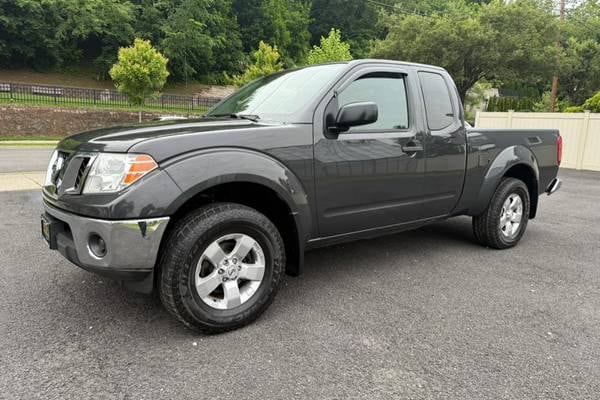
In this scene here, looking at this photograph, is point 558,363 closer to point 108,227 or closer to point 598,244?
point 108,227

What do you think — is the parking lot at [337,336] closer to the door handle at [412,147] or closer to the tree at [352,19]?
the door handle at [412,147]

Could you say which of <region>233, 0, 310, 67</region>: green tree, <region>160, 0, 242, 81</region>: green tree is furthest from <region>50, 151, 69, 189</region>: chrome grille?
<region>233, 0, 310, 67</region>: green tree

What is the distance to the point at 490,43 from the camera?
2828 cm

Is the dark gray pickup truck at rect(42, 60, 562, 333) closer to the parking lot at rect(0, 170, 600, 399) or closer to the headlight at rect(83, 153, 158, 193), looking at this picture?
the headlight at rect(83, 153, 158, 193)

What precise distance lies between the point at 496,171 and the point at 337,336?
9.05ft

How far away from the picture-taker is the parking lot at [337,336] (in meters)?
2.38

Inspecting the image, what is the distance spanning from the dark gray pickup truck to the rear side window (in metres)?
0.02

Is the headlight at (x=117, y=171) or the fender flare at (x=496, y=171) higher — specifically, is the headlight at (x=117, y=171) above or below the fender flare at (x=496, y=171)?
above

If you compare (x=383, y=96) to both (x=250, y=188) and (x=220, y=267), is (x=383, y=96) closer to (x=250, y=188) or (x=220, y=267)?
(x=250, y=188)

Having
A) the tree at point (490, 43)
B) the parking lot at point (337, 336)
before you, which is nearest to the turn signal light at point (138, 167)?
the parking lot at point (337, 336)

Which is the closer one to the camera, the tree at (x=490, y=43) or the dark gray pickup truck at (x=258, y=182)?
the dark gray pickup truck at (x=258, y=182)

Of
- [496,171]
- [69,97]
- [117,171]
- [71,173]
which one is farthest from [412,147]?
[69,97]

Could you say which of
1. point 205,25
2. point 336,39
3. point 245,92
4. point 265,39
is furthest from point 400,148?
point 265,39

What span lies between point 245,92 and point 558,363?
3.23 meters
